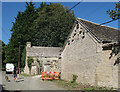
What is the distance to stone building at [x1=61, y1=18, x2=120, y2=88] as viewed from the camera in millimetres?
11703

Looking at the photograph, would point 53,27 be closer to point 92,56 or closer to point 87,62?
point 87,62

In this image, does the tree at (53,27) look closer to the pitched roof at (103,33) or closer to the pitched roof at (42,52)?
the pitched roof at (42,52)

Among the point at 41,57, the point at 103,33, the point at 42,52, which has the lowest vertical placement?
the point at 41,57

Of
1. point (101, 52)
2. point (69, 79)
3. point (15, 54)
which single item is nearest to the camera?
point (101, 52)

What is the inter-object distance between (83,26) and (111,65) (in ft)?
16.8

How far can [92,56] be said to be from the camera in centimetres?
1365

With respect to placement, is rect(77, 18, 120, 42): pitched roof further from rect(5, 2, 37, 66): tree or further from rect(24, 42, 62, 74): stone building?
rect(5, 2, 37, 66): tree

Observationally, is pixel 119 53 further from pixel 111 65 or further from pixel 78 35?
pixel 78 35

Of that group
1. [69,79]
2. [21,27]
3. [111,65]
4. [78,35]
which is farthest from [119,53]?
[21,27]

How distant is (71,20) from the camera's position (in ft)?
129

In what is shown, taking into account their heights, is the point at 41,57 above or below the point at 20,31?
below

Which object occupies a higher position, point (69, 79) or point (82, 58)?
point (82, 58)

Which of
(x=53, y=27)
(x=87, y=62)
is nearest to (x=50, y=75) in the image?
(x=87, y=62)

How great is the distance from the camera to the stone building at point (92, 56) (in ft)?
38.4
